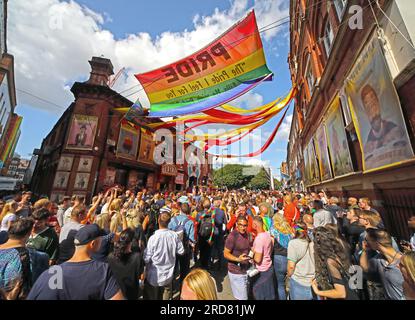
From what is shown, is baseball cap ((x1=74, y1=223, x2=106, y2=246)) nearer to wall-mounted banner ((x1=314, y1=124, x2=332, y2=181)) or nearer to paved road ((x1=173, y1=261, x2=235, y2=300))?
paved road ((x1=173, y1=261, x2=235, y2=300))

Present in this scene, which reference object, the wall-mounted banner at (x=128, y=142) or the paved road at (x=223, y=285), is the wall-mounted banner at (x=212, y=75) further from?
the wall-mounted banner at (x=128, y=142)

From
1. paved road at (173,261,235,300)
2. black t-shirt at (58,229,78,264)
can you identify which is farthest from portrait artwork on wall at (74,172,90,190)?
paved road at (173,261,235,300)

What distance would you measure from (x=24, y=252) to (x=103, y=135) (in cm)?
1333

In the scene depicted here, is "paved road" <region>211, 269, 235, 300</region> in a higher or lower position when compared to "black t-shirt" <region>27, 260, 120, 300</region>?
lower

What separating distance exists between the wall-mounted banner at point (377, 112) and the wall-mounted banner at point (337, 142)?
135 centimetres

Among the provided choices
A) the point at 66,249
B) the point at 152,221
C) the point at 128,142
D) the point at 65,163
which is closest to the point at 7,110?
the point at 65,163

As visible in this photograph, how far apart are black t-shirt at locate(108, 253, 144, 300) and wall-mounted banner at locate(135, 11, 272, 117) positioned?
186 inches

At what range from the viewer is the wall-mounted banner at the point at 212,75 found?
5.13 m

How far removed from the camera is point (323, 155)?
785cm

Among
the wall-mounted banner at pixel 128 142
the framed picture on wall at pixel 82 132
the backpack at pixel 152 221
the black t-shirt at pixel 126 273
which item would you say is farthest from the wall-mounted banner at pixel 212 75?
the wall-mounted banner at pixel 128 142

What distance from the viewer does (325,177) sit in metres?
7.88

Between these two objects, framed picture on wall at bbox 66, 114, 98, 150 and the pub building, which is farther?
framed picture on wall at bbox 66, 114, 98, 150

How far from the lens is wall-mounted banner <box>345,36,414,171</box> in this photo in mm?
2965
